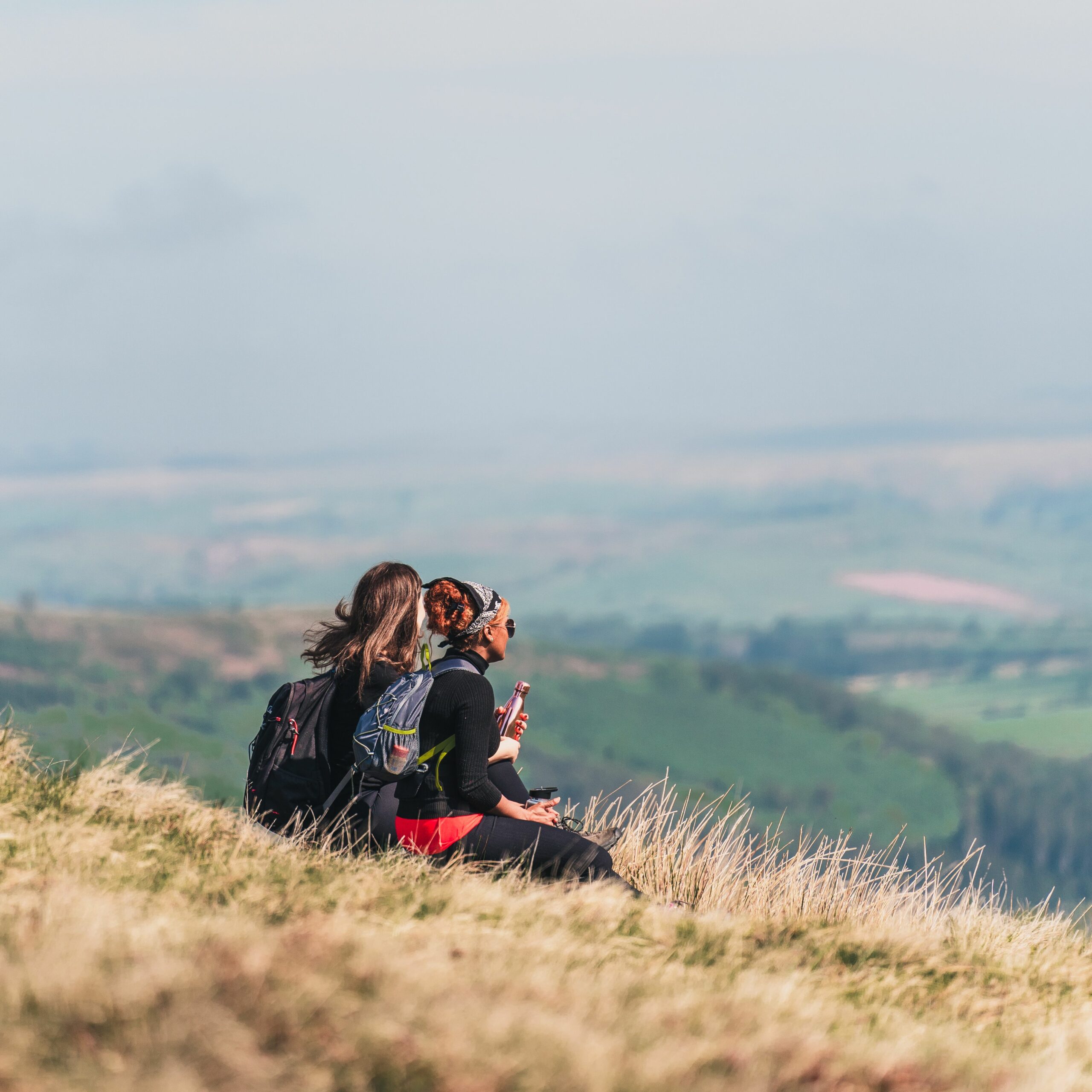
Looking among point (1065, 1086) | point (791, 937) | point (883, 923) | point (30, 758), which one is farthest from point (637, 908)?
point (30, 758)

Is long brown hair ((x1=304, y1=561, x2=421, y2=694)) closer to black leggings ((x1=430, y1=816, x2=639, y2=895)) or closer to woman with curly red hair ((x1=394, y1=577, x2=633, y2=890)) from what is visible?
woman with curly red hair ((x1=394, y1=577, x2=633, y2=890))

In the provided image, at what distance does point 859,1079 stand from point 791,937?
7.57ft

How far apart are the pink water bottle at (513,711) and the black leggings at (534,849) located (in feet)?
2.10

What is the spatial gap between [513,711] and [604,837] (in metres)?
0.98

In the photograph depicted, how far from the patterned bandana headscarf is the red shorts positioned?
0.92 meters

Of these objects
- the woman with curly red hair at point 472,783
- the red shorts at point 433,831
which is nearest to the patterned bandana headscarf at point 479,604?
the woman with curly red hair at point 472,783

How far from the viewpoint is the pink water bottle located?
7.99 metres

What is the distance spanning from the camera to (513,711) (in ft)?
26.5

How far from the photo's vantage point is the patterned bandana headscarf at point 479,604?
7359mm

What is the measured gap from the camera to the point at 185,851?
7.05 meters

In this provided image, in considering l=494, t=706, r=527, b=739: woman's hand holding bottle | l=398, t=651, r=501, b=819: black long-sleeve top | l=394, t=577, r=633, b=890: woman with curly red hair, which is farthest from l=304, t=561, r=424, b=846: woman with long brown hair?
l=494, t=706, r=527, b=739: woman's hand holding bottle

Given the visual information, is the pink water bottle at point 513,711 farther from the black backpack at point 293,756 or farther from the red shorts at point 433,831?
the black backpack at point 293,756

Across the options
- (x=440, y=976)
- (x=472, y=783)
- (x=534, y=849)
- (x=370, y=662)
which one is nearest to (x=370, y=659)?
(x=370, y=662)

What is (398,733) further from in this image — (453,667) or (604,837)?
(604,837)
